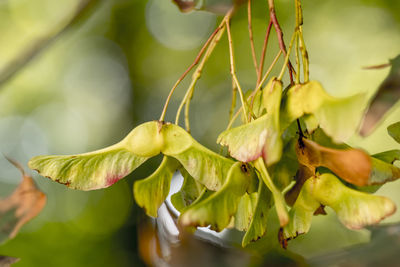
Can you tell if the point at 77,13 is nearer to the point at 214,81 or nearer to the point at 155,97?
the point at 214,81

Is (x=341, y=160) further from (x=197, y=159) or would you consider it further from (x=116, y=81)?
(x=116, y=81)

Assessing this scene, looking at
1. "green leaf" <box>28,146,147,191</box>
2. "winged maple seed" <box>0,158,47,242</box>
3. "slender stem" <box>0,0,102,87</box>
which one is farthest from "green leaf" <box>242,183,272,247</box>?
"slender stem" <box>0,0,102,87</box>

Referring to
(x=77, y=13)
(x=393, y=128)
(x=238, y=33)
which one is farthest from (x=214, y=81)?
(x=393, y=128)

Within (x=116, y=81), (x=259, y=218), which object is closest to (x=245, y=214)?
(x=259, y=218)

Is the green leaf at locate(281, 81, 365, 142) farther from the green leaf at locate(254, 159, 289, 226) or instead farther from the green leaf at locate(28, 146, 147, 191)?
the green leaf at locate(28, 146, 147, 191)

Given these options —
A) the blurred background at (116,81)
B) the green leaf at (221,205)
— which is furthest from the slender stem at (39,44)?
the blurred background at (116,81)

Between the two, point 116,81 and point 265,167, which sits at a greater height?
point 265,167

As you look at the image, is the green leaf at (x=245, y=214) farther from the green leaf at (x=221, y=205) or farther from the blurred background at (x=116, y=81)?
the blurred background at (x=116, y=81)
